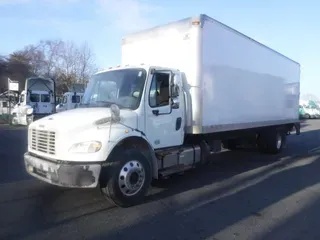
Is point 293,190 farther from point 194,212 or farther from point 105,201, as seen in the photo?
point 105,201

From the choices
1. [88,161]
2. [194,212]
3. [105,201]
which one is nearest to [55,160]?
[88,161]

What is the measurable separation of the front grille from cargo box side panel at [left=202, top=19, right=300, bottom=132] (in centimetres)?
339

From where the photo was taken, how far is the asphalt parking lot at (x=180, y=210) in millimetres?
4254

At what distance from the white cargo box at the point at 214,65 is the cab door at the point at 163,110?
43cm

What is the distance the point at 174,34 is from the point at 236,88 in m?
2.47

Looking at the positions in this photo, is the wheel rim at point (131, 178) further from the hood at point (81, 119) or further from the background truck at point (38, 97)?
the background truck at point (38, 97)

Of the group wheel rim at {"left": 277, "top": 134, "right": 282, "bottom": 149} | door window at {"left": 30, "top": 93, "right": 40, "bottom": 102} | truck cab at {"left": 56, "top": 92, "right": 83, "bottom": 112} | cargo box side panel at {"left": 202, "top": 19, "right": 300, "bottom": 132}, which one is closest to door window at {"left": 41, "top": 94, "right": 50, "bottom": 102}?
door window at {"left": 30, "top": 93, "right": 40, "bottom": 102}

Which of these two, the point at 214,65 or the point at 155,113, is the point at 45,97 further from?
the point at 155,113

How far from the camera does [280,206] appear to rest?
5.50 meters

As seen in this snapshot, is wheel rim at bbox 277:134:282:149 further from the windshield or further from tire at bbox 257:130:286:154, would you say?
the windshield

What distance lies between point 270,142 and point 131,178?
7.66 m

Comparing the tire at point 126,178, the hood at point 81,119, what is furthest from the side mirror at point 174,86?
the tire at point 126,178

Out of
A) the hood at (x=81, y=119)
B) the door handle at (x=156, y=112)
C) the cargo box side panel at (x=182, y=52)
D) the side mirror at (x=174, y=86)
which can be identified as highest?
the cargo box side panel at (x=182, y=52)

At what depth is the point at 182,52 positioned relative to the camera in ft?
22.2
